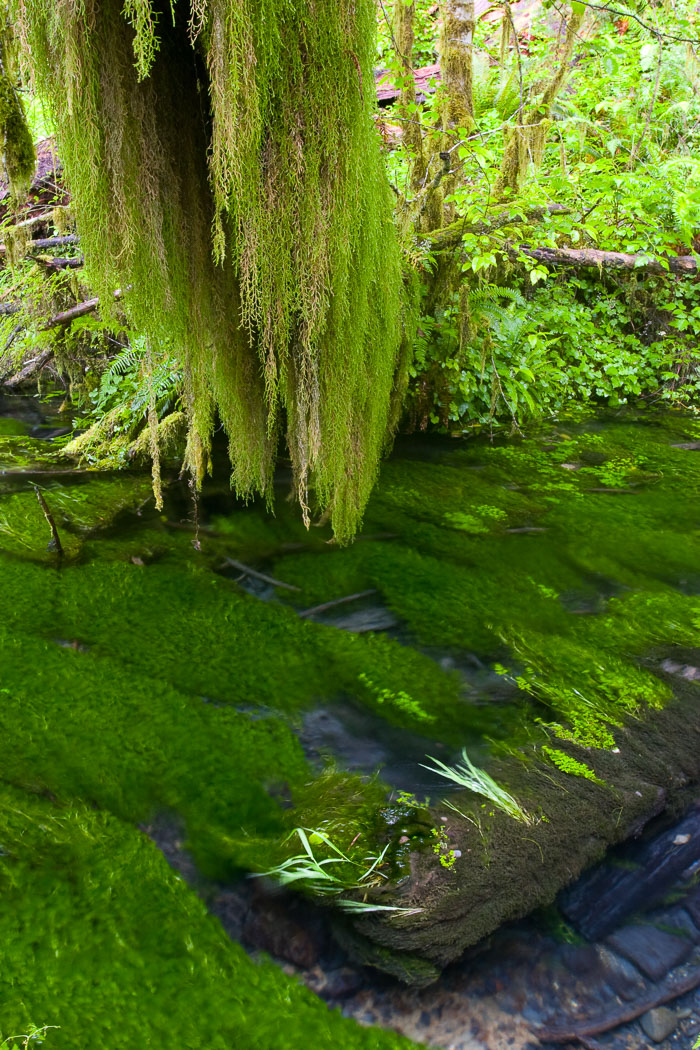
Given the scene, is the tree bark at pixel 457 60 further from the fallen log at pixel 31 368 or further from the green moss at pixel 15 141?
the fallen log at pixel 31 368

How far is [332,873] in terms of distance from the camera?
7.20 feet

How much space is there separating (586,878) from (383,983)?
840 millimetres

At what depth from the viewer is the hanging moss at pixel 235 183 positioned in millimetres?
2258

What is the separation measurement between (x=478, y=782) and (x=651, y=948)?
29.1 inches

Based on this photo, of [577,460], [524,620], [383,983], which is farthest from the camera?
[577,460]

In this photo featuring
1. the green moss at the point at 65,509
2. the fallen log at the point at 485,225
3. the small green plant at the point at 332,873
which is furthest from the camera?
the fallen log at the point at 485,225

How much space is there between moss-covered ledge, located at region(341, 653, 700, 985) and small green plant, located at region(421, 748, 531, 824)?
1.4 inches

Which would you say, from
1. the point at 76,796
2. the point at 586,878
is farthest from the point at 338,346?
the point at 586,878

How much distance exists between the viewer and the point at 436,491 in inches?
203

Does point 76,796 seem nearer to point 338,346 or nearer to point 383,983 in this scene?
point 383,983

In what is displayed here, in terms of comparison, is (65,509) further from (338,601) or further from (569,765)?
(569,765)

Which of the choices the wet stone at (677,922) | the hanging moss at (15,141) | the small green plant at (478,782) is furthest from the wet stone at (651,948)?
the hanging moss at (15,141)

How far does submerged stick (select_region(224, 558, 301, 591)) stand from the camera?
389 centimetres

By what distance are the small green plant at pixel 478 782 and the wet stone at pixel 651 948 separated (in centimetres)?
45
